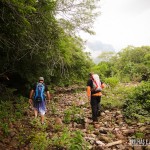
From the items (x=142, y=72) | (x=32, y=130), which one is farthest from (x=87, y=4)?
(x=142, y=72)

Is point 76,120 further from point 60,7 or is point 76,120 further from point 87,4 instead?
point 87,4

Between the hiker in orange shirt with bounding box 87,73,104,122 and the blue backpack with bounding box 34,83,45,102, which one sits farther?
the hiker in orange shirt with bounding box 87,73,104,122

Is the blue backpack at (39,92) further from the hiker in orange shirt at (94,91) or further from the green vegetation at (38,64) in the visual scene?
the hiker in orange shirt at (94,91)

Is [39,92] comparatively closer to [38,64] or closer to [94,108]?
[94,108]

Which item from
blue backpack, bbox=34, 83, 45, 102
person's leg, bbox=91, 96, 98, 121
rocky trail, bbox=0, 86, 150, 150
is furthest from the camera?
person's leg, bbox=91, 96, 98, 121

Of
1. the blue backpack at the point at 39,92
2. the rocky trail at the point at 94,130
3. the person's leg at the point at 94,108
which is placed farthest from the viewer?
the person's leg at the point at 94,108

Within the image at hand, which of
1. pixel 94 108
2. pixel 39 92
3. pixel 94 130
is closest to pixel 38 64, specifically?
pixel 39 92

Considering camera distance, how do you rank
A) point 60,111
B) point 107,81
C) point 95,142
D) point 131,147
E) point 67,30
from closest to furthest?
1. point 131,147
2. point 95,142
3. point 60,111
4. point 67,30
5. point 107,81

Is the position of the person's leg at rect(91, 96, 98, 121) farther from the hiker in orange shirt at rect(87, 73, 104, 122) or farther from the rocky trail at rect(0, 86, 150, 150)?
the rocky trail at rect(0, 86, 150, 150)

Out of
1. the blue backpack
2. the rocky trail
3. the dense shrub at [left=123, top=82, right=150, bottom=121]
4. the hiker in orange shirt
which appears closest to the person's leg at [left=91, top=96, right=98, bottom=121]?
the hiker in orange shirt

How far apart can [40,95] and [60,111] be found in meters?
2.44

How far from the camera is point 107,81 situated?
772 inches

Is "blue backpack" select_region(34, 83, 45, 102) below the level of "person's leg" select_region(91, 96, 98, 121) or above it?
above

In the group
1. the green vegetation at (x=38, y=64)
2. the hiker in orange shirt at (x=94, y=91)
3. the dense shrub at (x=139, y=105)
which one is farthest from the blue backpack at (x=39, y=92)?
the dense shrub at (x=139, y=105)
